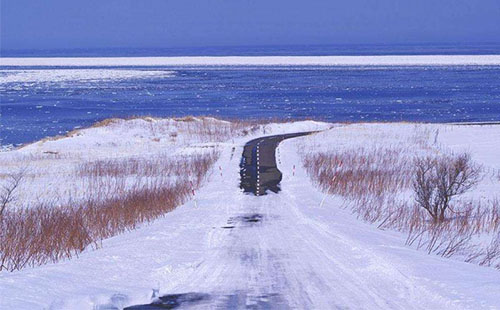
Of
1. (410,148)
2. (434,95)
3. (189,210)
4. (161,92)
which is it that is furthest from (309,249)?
(161,92)

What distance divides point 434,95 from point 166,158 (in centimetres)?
4599

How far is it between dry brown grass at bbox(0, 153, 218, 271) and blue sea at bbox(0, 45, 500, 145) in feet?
60.4

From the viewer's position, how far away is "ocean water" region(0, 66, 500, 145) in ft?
170

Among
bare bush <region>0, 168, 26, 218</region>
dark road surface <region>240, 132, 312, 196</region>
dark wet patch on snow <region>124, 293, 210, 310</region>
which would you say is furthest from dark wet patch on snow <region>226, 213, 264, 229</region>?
Answer: dark wet patch on snow <region>124, 293, 210, 310</region>

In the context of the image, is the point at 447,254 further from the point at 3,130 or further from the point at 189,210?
the point at 3,130

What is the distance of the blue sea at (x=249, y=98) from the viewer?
170 feet

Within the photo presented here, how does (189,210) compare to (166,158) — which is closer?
(189,210)

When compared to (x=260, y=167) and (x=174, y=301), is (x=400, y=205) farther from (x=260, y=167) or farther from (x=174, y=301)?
(x=174, y=301)


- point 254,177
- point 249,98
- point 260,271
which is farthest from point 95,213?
point 249,98

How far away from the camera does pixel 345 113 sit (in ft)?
181

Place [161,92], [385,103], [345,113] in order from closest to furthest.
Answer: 1. [345,113]
2. [385,103]
3. [161,92]

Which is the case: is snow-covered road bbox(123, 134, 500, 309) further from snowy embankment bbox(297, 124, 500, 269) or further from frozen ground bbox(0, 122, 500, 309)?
snowy embankment bbox(297, 124, 500, 269)

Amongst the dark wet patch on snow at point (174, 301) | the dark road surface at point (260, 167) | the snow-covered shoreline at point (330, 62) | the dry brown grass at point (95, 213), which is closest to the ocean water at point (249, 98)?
the dark road surface at point (260, 167)

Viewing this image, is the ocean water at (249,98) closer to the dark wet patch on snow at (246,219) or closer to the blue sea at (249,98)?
the blue sea at (249,98)
